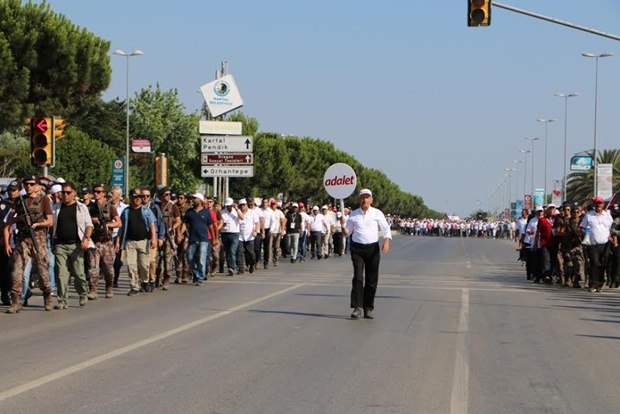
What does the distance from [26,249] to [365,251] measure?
472 centimetres

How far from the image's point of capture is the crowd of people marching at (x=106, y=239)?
576 inches

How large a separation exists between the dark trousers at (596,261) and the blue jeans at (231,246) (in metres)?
8.30

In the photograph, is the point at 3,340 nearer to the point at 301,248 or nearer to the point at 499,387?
the point at 499,387

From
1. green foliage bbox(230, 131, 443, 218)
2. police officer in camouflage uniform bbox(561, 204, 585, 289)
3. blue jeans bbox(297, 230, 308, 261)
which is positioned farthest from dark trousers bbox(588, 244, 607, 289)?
green foliage bbox(230, 131, 443, 218)

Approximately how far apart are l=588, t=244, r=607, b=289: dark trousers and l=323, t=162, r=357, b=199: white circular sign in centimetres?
1438

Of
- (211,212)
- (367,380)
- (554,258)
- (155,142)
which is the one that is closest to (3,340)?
(367,380)

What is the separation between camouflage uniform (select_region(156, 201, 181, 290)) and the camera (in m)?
19.4

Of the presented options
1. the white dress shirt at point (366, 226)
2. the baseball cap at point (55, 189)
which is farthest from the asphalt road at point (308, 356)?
the baseball cap at point (55, 189)

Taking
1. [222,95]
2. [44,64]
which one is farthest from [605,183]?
[44,64]

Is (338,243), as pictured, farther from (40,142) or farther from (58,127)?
(40,142)

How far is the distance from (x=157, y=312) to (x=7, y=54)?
812 inches

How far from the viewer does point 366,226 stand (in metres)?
14.3

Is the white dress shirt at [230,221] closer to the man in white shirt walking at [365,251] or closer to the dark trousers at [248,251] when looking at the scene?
the dark trousers at [248,251]

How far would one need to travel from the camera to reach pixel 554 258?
933 inches
